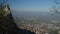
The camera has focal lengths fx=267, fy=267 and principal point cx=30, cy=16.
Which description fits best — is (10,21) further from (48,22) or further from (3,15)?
(48,22)

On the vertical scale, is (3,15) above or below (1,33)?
above

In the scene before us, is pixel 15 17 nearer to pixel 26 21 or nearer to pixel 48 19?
pixel 26 21

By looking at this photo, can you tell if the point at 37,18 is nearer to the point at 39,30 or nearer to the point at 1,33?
the point at 39,30

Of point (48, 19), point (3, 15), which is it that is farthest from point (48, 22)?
point (3, 15)

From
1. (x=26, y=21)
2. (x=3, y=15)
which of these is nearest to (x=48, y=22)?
(x=26, y=21)

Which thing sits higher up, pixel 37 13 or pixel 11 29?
pixel 37 13
